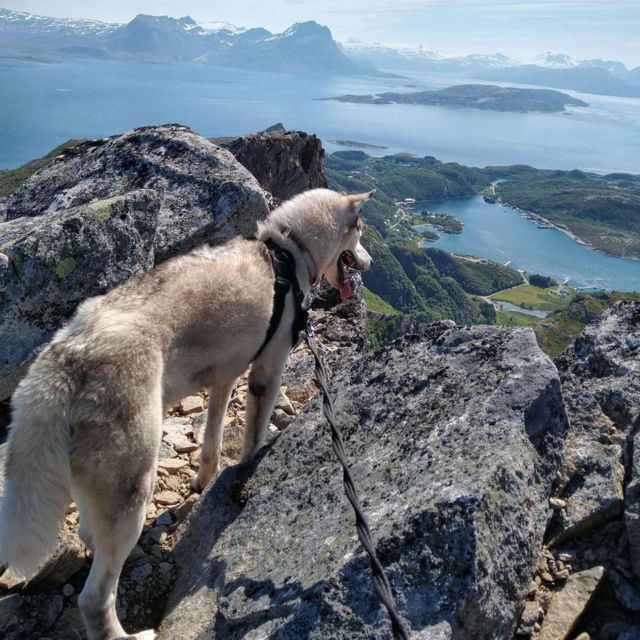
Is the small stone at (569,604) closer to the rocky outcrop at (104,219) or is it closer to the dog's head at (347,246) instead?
the dog's head at (347,246)

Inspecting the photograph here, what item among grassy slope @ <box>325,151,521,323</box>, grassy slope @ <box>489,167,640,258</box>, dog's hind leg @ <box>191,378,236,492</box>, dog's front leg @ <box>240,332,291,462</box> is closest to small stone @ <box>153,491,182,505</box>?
dog's hind leg @ <box>191,378,236,492</box>

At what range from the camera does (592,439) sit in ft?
14.2

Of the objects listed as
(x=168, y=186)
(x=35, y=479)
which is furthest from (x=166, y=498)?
(x=168, y=186)

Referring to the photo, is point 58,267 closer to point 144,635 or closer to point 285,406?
point 285,406

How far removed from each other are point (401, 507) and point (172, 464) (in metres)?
A: 3.15

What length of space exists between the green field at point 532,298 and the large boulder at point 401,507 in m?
103

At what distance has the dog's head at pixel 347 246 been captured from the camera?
612 cm

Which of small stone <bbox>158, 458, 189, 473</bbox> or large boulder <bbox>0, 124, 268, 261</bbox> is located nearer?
small stone <bbox>158, 458, 189, 473</bbox>

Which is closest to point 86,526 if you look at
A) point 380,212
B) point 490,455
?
point 490,455

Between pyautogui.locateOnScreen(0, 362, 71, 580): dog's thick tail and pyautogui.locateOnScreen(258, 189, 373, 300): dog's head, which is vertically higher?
→ pyautogui.locateOnScreen(258, 189, 373, 300): dog's head

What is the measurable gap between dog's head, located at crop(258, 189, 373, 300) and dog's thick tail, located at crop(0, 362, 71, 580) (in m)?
2.78

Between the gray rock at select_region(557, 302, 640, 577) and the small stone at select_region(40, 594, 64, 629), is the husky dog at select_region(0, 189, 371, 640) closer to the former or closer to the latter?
the small stone at select_region(40, 594, 64, 629)

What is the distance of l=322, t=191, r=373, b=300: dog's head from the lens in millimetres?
6117

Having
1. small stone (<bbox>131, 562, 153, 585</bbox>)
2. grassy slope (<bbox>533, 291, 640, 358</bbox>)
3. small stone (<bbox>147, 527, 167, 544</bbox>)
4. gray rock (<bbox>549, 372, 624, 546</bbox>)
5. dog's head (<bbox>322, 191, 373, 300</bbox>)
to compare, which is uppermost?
dog's head (<bbox>322, 191, 373, 300</bbox>)
